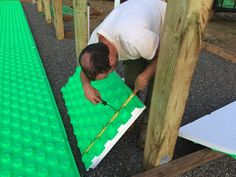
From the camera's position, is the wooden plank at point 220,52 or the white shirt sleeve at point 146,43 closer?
the white shirt sleeve at point 146,43

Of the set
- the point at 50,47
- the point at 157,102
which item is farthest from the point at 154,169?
the point at 50,47

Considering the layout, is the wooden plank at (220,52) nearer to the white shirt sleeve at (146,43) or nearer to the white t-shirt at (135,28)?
the white t-shirt at (135,28)

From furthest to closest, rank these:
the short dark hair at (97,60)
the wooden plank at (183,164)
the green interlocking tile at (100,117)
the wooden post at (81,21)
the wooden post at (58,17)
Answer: the wooden post at (58,17) → the wooden post at (81,21) → the green interlocking tile at (100,117) → the wooden plank at (183,164) → the short dark hair at (97,60)

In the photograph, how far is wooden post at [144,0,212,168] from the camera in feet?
3.61

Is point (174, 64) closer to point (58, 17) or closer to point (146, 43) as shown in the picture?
point (146, 43)

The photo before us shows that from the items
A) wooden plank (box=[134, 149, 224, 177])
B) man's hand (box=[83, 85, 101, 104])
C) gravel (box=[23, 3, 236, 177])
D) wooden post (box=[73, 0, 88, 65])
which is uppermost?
wooden post (box=[73, 0, 88, 65])

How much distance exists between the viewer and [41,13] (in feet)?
20.5

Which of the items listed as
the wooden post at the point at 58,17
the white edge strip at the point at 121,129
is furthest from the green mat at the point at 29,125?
the wooden post at the point at 58,17

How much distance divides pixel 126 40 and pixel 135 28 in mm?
80

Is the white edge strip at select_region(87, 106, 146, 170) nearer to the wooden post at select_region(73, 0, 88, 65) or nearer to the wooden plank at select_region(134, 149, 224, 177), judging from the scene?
the wooden plank at select_region(134, 149, 224, 177)

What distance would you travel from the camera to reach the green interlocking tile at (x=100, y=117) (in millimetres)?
1634

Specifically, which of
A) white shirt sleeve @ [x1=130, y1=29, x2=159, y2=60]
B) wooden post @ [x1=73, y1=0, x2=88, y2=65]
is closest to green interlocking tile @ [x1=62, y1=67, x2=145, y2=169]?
white shirt sleeve @ [x1=130, y1=29, x2=159, y2=60]

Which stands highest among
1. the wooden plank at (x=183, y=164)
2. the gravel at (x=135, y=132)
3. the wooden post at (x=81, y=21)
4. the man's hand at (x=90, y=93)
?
the wooden post at (x=81, y=21)

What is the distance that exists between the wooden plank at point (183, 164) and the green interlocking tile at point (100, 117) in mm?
306
